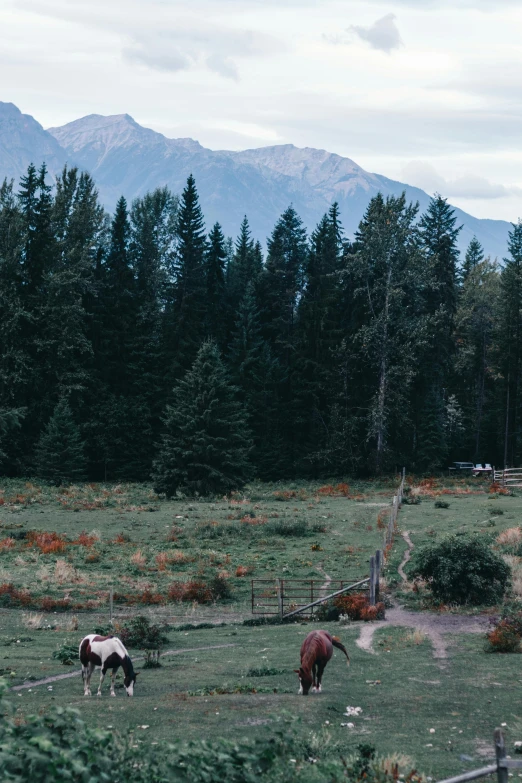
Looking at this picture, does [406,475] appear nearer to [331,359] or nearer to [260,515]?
[331,359]

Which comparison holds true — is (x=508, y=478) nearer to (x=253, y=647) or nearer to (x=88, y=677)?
(x=253, y=647)

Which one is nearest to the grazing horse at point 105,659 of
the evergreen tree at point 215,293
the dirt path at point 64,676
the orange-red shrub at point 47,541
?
the dirt path at point 64,676

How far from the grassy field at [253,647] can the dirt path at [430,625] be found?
32cm

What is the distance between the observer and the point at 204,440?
56.9 m

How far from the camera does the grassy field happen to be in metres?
12.9

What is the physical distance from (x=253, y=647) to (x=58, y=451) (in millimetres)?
46026

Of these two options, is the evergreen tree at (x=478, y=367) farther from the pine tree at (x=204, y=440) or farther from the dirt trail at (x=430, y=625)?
the dirt trail at (x=430, y=625)

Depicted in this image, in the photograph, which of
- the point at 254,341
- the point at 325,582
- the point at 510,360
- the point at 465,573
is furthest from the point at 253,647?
the point at 510,360

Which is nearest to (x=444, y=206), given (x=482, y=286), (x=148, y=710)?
(x=482, y=286)

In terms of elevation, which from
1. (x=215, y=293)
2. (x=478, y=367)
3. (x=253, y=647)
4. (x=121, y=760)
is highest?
(x=215, y=293)

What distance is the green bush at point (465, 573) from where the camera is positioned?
2483cm

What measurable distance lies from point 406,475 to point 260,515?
26.0 metres

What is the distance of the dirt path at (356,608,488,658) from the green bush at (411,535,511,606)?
4.64 feet

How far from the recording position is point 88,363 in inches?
2933
